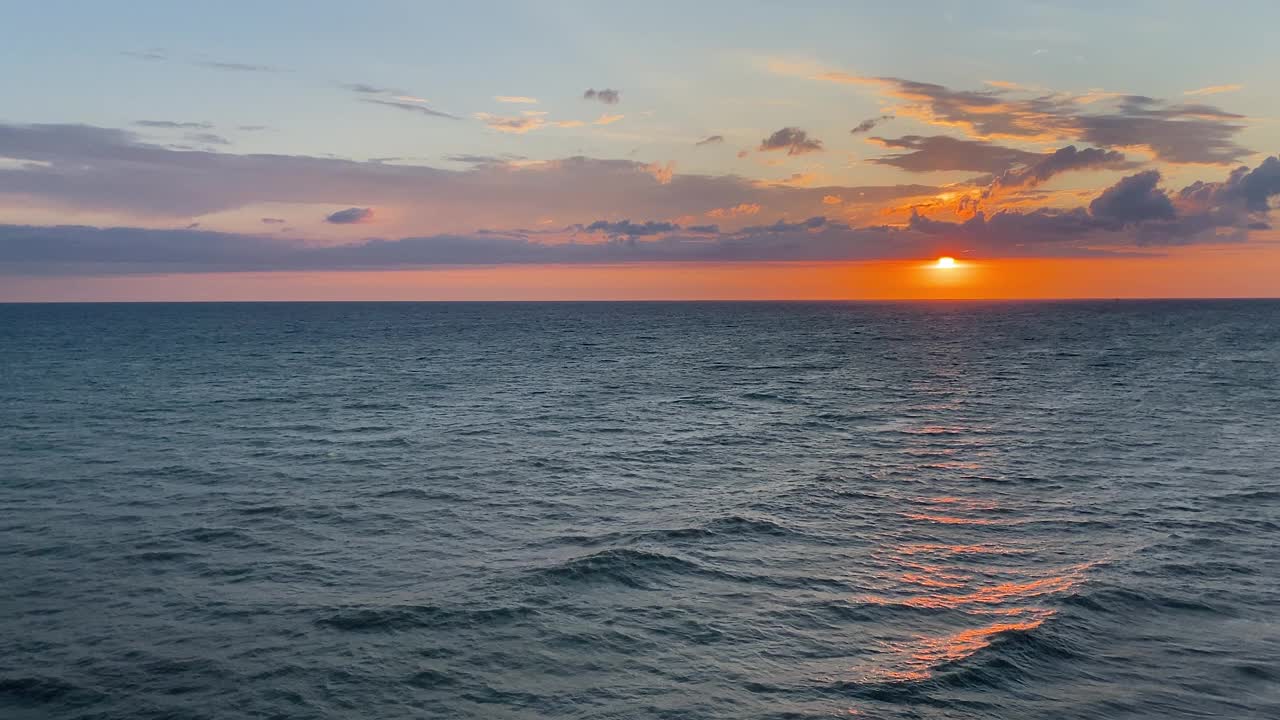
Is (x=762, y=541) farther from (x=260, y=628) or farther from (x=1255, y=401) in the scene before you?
(x=1255, y=401)

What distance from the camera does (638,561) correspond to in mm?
26141

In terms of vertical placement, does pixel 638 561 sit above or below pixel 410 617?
above

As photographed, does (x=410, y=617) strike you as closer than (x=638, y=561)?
Yes

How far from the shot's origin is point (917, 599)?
23.2 m

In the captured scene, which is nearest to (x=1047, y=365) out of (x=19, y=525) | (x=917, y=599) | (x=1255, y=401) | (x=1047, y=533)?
(x=1255, y=401)

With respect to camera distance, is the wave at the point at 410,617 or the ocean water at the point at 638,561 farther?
the wave at the point at 410,617

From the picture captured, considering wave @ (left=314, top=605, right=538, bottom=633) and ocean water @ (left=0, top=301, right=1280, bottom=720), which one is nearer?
ocean water @ (left=0, top=301, right=1280, bottom=720)

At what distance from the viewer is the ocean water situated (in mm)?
18078

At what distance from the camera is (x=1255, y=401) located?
214 ft

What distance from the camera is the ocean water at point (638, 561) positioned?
18.1 m

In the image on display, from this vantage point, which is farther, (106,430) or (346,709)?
(106,430)

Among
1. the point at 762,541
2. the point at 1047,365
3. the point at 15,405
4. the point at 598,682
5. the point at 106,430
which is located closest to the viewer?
the point at 598,682

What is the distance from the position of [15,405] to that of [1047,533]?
231 ft

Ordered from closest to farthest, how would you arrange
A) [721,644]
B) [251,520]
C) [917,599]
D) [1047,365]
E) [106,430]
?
[721,644] < [917,599] < [251,520] < [106,430] < [1047,365]
